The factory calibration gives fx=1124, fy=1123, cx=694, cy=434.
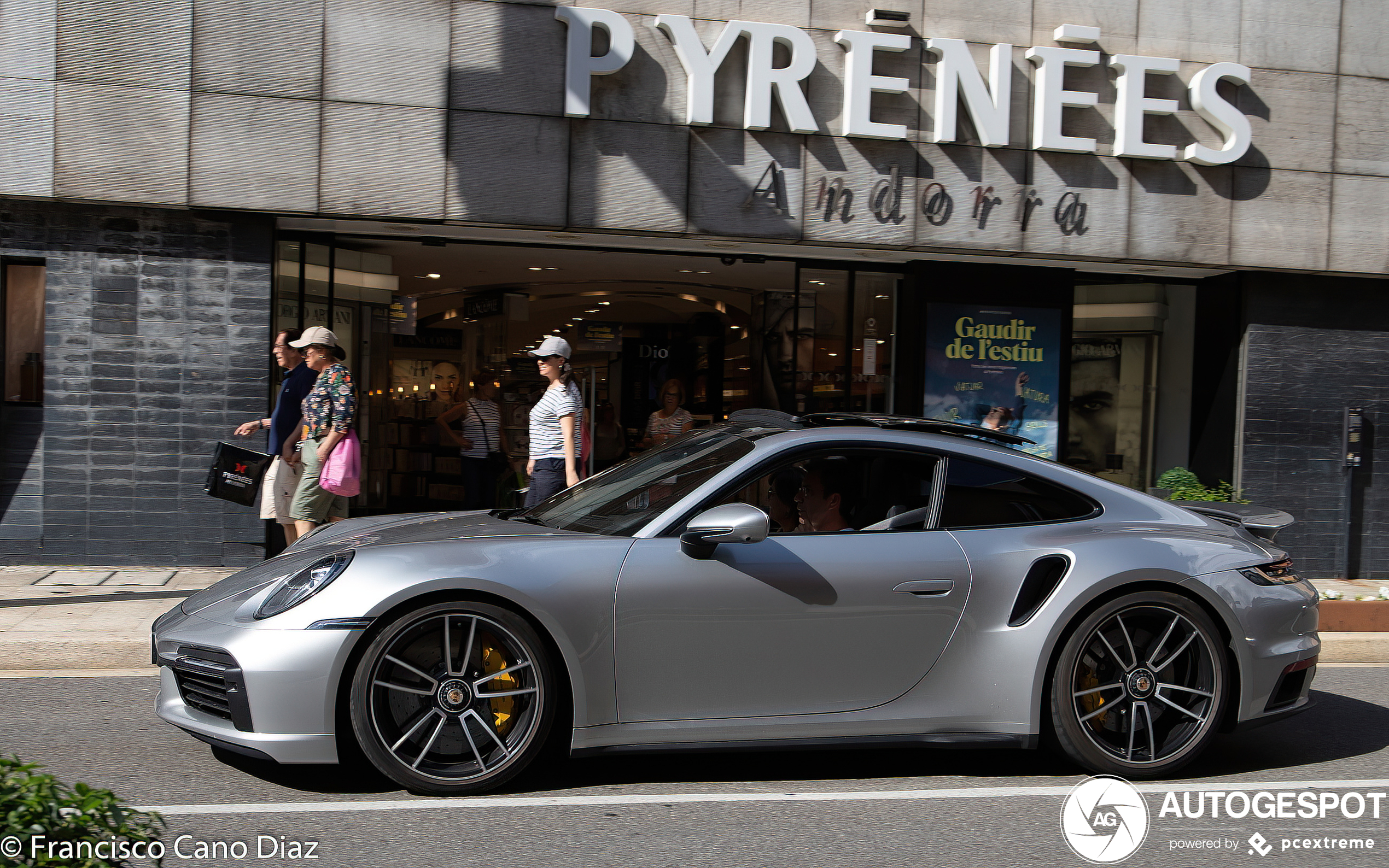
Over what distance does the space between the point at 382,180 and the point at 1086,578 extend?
23.0ft

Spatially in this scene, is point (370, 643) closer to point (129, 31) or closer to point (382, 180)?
point (382, 180)

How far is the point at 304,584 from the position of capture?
13.4ft

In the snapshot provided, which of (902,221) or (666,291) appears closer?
(902,221)

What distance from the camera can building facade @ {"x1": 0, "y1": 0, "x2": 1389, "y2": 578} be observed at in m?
9.22

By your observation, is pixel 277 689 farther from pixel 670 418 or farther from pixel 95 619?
pixel 670 418

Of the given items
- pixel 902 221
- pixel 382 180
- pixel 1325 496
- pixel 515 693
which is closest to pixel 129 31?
pixel 382 180

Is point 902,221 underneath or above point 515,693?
above

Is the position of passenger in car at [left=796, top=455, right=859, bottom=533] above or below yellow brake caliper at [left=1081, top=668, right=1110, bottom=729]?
above

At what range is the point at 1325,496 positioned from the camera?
11273 millimetres

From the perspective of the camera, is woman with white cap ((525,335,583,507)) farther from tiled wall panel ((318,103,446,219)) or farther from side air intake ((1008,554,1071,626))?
side air intake ((1008,554,1071,626))

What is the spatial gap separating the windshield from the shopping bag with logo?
2.90 metres

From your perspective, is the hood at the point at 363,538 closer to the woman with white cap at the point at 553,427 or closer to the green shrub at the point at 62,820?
the green shrub at the point at 62,820

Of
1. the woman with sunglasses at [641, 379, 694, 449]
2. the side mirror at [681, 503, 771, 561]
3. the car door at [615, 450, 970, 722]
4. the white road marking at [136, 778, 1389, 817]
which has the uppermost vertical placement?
the woman with sunglasses at [641, 379, 694, 449]

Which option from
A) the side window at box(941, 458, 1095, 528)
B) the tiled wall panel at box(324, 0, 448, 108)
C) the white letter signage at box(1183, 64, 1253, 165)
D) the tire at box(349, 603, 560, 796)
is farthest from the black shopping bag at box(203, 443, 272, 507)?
the white letter signage at box(1183, 64, 1253, 165)
